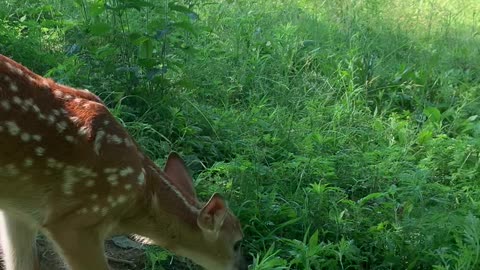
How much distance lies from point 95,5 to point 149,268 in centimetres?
221

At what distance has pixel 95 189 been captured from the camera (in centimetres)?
439

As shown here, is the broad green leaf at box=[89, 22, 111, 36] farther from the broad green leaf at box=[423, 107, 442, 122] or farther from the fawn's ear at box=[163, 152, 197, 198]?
the broad green leaf at box=[423, 107, 442, 122]

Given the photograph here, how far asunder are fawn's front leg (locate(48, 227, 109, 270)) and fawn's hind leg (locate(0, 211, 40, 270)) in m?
0.39

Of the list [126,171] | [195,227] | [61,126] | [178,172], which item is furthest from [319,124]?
[61,126]

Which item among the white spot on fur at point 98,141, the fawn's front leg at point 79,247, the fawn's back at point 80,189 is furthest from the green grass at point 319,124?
the white spot on fur at point 98,141

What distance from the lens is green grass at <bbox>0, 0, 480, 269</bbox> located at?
536cm

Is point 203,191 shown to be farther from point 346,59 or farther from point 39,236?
point 346,59

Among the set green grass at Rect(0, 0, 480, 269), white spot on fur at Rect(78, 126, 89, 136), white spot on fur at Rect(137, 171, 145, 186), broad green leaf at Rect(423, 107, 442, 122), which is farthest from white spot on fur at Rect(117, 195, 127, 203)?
broad green leaf at Rect(423, 107, 442, 122)

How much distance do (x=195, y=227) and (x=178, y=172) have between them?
0.40m

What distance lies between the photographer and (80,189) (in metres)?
4.35

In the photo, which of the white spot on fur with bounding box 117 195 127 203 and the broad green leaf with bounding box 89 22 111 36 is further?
the broad green leaf with bounding box 89 22 111 36

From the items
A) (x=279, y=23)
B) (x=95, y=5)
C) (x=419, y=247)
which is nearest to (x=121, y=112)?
(x=95, y=5)

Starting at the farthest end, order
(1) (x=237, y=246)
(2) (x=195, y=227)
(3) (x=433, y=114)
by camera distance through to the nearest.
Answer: (3) (x=433, y=114) < (1) (x=237, y=246) < (2) (x=195, y=227)

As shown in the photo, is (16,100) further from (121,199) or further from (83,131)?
(121,199)
